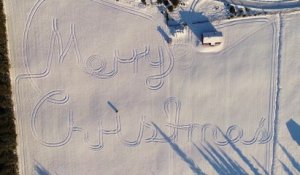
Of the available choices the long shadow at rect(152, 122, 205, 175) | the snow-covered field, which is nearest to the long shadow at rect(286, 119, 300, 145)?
the snow-covered field

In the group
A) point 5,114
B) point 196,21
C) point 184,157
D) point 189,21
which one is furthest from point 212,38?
Result: point 5,114

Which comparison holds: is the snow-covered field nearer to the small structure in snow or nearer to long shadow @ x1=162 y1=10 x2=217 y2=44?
long shadow @ x1=162 y1=10 x2=217 y2=44

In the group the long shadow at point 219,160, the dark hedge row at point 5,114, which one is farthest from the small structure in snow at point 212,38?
the dark hedge row at point 5,114

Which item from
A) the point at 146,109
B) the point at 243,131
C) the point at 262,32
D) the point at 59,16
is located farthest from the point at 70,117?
the point at 262,32

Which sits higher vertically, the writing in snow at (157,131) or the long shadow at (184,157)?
the writing in snow at (157,131)

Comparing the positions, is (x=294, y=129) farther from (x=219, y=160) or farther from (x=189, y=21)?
(x=189, y=21)

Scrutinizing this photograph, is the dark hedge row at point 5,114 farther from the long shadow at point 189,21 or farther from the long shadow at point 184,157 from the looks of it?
the long shadow at point 189,21

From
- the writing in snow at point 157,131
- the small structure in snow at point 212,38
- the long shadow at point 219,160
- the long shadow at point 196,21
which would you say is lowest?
the long shadow at point 219,160
